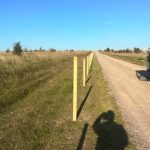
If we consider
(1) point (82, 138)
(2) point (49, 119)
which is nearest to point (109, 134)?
(1) point (82, 138)

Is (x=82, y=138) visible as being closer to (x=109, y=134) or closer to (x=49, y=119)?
A: (x=109, y=134)

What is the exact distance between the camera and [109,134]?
287 inches

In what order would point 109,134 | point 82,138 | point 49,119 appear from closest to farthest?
point 82,138 → point 109,134 → point 49,119

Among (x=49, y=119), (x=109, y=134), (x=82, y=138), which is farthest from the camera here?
(x=49, y=119)


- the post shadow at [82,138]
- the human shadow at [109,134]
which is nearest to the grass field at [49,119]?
the post shadow at [82,138]

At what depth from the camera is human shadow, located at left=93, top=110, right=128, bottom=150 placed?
652 cm

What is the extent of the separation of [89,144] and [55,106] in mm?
4080

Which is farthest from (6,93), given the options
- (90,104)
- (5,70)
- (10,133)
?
(5,70)

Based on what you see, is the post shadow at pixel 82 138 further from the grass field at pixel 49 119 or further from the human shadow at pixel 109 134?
the human shadow at pixel 109 134

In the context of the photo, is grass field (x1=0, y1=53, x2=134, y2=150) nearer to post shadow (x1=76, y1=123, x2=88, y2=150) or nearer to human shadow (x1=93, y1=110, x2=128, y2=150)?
post shadow (x1=76, y1=123, x2=88, y2=150)

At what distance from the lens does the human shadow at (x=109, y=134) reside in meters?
6.52

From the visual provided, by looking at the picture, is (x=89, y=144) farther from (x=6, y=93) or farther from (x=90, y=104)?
(x=6, y=93)

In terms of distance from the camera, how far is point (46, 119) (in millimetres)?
8672

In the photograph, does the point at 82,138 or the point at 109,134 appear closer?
the point at 82,138
